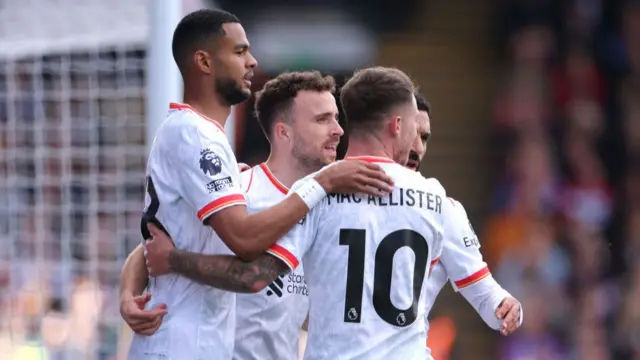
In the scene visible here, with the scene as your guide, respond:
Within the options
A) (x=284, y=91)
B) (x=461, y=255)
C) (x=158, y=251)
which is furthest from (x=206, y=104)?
(x=461, y=255)

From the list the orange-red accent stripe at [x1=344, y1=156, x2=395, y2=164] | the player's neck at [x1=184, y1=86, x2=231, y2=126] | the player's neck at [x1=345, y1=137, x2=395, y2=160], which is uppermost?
A: the player's neck at [x1=184, y1=86, x2=231, y2=126]

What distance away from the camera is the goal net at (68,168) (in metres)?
6.95

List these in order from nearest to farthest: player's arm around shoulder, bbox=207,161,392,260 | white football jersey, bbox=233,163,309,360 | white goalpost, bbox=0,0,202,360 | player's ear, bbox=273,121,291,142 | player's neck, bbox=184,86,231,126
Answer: player's arm around shoulder, bbox=207,161,392,260
player's neck, bbox=184,86,231,126
white football jersey, bbox=233,163,309,360
player's ear, bbox=273,121,291,142
white goalpost, bbox=0,0,202,360

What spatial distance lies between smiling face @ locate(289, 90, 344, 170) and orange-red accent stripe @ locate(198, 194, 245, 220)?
32.0 inches

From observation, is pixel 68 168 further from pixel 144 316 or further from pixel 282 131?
pixel 144 316

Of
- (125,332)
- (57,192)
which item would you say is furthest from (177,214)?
(57,192)

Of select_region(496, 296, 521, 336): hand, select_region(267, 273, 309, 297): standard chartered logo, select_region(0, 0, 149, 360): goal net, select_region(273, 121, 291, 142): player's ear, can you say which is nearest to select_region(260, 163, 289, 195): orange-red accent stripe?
select_region(273, 121, 291, 142): player's ear

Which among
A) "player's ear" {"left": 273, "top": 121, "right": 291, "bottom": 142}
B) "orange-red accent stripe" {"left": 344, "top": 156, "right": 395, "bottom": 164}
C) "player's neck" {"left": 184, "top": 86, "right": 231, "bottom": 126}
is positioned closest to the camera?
"orange-red accent stripe" {"left": 344, "top": 156, "right": 395, "bottom": 164}

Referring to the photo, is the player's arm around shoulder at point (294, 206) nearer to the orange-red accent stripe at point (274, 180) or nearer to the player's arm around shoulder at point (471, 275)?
the player's arm around shoulder at point (471, 275)

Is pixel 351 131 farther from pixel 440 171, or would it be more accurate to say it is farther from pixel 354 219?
pixel 440 171

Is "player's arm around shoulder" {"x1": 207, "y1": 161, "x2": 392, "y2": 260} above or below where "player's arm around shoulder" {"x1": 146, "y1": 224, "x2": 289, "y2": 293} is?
above

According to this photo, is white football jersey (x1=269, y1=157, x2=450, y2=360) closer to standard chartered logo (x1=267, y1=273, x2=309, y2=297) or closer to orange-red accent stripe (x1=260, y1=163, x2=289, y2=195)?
standard chartered logo (x1=267, y1=273, x2=309, y2=297)

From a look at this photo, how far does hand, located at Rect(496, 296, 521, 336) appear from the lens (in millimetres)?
3953

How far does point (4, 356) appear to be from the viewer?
7359 mm
